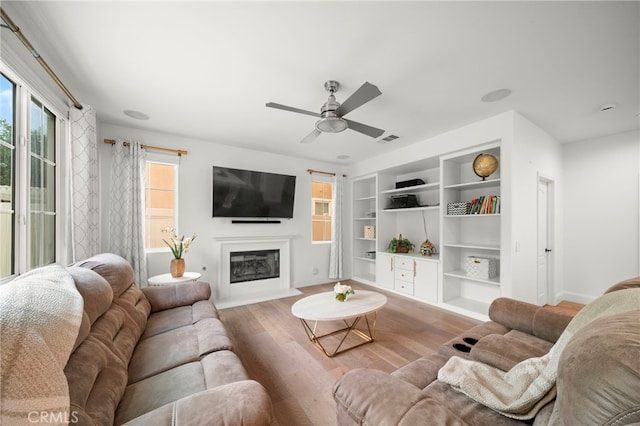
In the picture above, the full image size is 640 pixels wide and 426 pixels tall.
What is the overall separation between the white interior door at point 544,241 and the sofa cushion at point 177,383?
13.3 ft

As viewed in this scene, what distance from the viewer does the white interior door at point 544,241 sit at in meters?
3.39

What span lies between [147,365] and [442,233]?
3495mm

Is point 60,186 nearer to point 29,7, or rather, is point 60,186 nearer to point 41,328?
point 29,7

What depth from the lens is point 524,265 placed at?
9.51 feet

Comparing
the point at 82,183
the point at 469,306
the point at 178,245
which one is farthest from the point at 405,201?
the point at 82,183

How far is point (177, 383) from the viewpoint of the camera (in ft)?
3.99

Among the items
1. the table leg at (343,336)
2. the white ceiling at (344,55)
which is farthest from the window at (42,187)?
the table leg at (343,336)

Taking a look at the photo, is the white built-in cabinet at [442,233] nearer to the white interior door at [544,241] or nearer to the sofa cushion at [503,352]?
the white interior door at [544,241]

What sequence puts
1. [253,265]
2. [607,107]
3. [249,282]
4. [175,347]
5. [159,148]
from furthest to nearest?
[253,265] < [249,282] < [159,148] < [607,107] < [175,347]

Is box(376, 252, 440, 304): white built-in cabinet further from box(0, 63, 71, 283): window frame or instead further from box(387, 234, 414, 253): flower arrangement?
box(0, 63, 71, 283): window frame

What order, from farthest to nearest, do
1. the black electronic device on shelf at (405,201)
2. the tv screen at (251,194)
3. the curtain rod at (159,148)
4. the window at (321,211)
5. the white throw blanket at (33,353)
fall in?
the window at (321,211) < the black electronic device on shelf at (405,201) < the tv screen at (251,194) < the curtain rod at (159,148) < the white throw blanket at (33,353)

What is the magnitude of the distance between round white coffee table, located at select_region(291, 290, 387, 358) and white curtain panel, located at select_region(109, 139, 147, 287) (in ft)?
7.46

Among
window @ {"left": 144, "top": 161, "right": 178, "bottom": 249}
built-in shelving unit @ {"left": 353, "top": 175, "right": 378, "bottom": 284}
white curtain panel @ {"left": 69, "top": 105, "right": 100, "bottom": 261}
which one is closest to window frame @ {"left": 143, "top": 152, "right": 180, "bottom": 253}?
window @ {"left": 144, "top": 161, "right": 178, "bottom": 249}

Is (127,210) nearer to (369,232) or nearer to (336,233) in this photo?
(336,233)
